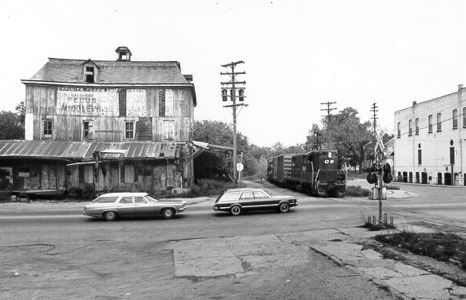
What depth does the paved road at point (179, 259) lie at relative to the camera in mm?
7766

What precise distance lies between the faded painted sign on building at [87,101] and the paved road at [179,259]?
14120mm

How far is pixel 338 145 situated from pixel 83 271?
73.9 metres

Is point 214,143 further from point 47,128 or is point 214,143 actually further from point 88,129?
point 47,128

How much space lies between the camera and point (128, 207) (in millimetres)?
19047

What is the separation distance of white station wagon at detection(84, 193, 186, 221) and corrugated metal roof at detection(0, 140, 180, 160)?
10.8 metres

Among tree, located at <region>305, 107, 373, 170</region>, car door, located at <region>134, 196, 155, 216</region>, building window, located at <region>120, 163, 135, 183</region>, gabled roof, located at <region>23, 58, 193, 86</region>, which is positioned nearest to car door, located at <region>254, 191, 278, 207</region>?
car door, located at <region>134, 196, 155, 216</region>

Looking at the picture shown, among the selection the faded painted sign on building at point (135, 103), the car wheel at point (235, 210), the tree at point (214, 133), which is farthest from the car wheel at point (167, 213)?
the tree at point (214, 133)

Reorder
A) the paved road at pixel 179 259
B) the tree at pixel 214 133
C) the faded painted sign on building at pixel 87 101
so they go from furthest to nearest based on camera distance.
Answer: the tree at pixel 214 133 → the faded painted sign on building at pixel 87 101 → the paved road at pixel 179 259

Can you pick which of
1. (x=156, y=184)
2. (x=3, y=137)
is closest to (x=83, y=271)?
(x=156, y=184)

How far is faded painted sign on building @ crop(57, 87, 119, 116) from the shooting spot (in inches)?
1272

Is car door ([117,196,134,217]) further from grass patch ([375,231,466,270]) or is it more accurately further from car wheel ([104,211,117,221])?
grass patch ([375,231,466,270])

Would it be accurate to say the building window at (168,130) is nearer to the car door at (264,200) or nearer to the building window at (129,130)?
the building window at (129,130)

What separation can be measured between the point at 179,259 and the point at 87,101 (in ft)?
82.1

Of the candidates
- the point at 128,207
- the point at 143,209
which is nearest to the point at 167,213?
the point at 143,209
